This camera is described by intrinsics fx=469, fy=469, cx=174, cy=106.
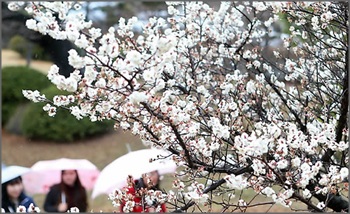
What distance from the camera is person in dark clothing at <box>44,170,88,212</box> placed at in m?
2.94

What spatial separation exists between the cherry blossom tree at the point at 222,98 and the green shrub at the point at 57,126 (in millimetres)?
4975

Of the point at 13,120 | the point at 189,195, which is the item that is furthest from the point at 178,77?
the point at 13,120

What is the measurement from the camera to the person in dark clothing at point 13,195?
2.22 m

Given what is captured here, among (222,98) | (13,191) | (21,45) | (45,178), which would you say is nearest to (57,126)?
(21,45)

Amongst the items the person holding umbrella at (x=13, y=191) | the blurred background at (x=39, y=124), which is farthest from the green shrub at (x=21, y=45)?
the person holding umbrella at (x=13, y=191)

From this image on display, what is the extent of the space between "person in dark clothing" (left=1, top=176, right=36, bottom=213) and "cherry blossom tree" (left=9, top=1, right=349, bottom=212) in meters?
0.60

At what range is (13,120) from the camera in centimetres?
791

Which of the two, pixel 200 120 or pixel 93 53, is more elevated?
pixel 93 53

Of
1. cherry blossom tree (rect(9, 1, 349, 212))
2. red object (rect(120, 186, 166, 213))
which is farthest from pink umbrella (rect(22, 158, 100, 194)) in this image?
red object (rect(120, 186, 166, 213))

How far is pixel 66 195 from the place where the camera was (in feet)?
10.0

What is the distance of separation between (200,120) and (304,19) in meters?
0.72

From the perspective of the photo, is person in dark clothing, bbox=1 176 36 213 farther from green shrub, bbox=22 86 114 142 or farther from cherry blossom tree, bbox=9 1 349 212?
green shrub, bbox=22 86 114 142

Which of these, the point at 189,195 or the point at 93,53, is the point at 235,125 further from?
the point at 93,53

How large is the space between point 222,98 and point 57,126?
18.4 ft
